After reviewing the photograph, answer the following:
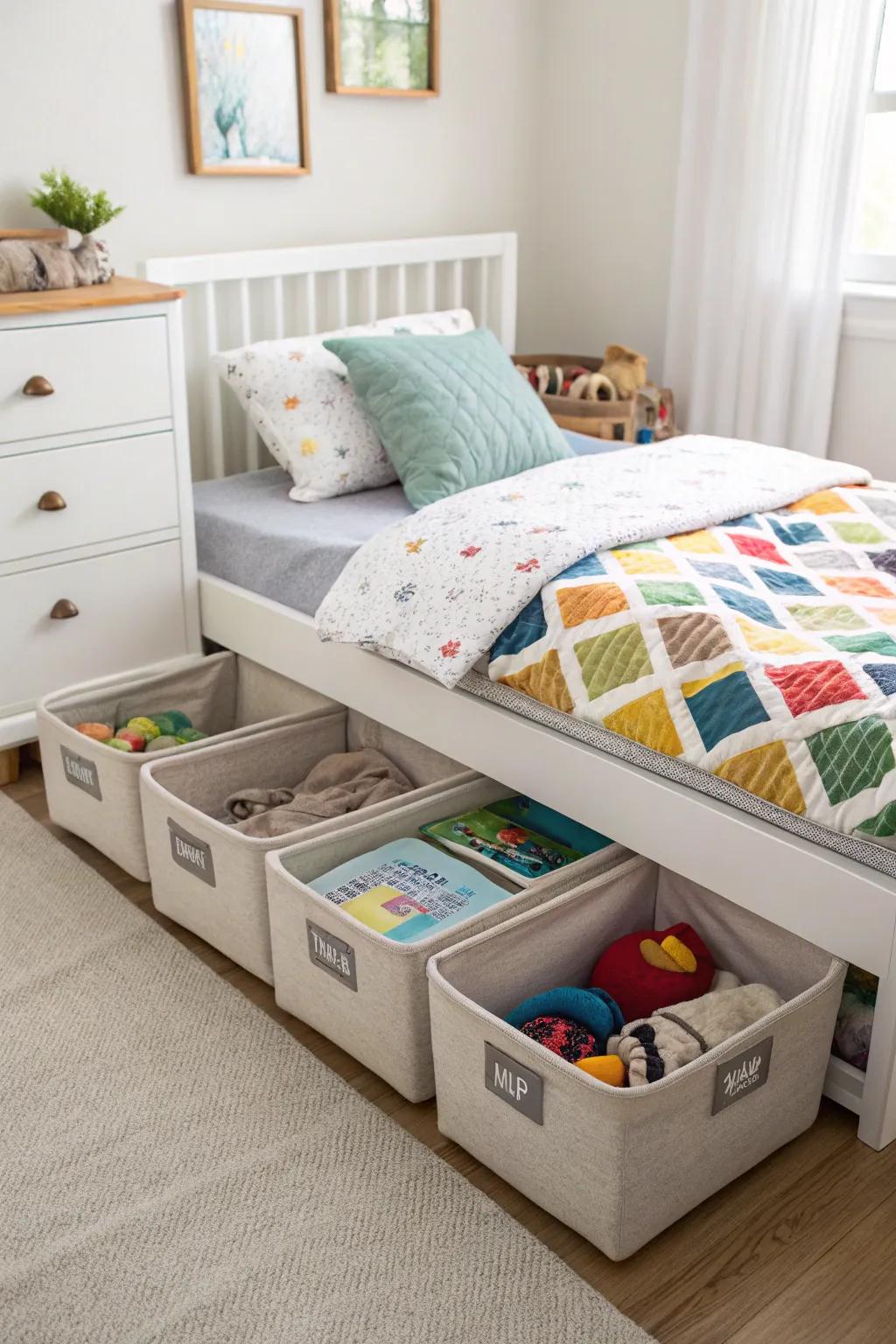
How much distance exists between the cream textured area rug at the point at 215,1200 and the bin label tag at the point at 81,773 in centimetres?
32

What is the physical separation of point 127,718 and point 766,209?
Answer: 1939 millimetres

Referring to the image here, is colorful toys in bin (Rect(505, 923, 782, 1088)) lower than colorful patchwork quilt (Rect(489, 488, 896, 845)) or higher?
lower

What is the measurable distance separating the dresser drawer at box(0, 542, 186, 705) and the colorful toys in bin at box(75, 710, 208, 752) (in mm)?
192

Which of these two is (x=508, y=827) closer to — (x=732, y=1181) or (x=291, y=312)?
(x=732, y=1181)

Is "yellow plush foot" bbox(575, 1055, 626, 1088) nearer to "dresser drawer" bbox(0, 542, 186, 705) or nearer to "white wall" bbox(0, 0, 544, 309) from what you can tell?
"dresser drawer" bbox(0, 542, 186, 705)

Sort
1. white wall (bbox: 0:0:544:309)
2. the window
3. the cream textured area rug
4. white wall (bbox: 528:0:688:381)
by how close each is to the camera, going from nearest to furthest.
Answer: the cream textured area rug → white wall (bbox: 0:0:544:309) → the window → white wall (bbox: 528:0:688:381)

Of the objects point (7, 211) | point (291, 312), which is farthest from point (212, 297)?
point (7, 211)

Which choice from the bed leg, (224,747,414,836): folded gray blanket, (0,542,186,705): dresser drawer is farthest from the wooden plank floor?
(0,542,186,705): dresser drawer

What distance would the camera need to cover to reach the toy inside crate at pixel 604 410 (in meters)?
3.11

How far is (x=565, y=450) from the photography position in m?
2.73

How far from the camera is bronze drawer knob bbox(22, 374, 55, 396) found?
2.29 m

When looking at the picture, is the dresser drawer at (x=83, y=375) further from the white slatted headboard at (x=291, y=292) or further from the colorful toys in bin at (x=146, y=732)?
the colorful toys in bin at (x=146, y=732)

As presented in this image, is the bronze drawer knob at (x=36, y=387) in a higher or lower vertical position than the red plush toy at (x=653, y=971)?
higher

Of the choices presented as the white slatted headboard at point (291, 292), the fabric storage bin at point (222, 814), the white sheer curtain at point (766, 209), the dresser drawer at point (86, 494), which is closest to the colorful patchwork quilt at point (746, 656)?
the fabric storage bin at point (222, 814)
